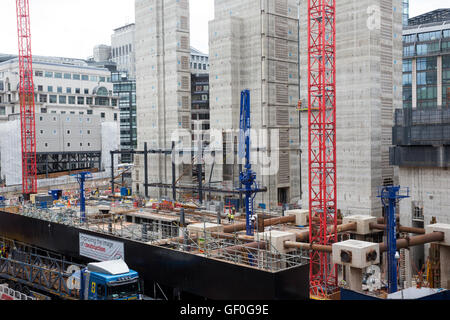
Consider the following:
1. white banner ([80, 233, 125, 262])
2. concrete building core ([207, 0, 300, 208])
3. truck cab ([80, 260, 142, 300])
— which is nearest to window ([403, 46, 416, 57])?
concrete building core ([207, 0, 300, 208])

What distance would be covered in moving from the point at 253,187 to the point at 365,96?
22296 millimetres

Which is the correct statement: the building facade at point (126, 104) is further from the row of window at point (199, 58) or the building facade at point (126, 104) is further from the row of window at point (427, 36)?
the row of window at point (427, 36)

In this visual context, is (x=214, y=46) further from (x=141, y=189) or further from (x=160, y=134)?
(x=141, y=189)

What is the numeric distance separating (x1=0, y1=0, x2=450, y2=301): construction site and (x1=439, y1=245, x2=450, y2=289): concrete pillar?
93 millimetres

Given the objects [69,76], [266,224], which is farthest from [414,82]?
[69,76]

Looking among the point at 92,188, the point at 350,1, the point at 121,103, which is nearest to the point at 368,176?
the point at 350,1

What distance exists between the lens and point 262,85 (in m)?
78.6

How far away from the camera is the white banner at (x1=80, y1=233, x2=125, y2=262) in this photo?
42.7 metres

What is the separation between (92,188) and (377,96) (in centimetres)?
6535

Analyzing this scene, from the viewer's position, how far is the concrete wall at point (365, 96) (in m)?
58.7

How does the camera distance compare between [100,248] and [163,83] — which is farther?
[163,83]

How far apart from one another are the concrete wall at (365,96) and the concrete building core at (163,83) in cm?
3837

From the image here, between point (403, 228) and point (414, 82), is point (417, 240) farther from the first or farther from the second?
point (414, 82)

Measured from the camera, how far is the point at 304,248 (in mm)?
44719
